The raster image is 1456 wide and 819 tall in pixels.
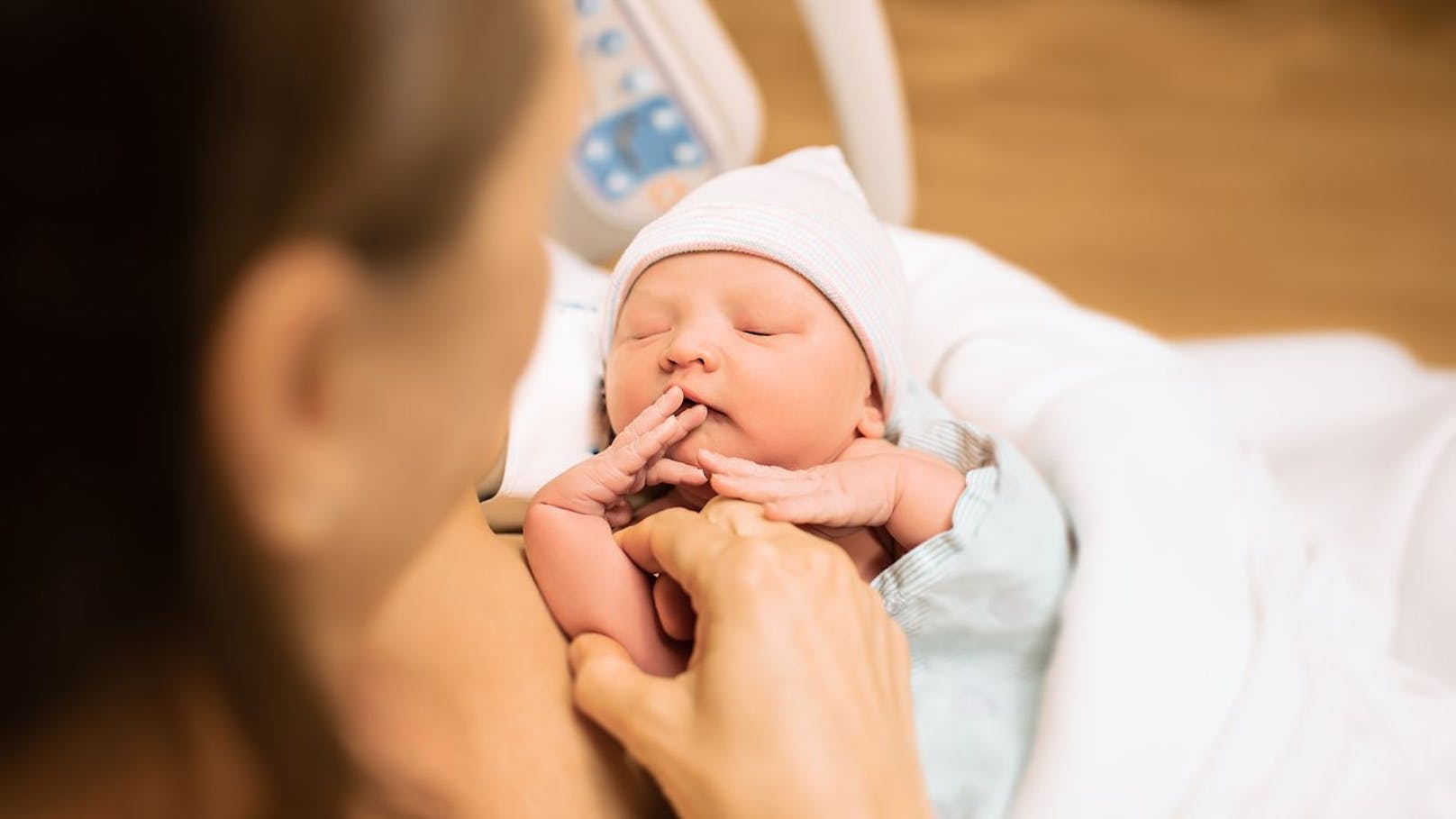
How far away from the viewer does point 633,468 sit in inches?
26.4

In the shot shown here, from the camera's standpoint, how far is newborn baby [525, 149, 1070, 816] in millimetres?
669

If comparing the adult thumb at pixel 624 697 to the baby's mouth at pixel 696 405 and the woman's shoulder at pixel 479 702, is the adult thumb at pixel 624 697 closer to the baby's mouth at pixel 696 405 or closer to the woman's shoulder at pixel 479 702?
the woman's shoulder at pixel 479 702

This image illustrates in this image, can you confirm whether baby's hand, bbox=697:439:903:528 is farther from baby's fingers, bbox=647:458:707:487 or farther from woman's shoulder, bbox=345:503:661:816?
woman's shoulder, bbox=345:503:661:816

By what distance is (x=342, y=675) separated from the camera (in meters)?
0.42

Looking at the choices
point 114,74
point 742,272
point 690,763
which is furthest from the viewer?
point 742,272

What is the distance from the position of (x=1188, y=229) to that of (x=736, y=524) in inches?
74.4

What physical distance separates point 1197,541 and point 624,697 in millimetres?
533

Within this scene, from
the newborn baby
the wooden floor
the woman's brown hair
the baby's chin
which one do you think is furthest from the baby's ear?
the wooden floor

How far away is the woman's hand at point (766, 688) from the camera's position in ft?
1.74

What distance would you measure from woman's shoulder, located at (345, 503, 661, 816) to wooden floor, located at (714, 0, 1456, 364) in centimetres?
133

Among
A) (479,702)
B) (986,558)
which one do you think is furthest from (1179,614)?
(479,702)

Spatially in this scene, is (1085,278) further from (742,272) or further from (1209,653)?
(742,272)

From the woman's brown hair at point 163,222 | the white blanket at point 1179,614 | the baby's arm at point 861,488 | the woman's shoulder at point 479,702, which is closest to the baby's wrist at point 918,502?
the baby's arm at point 861,488

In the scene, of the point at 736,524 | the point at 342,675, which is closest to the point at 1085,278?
the point at 736,524
